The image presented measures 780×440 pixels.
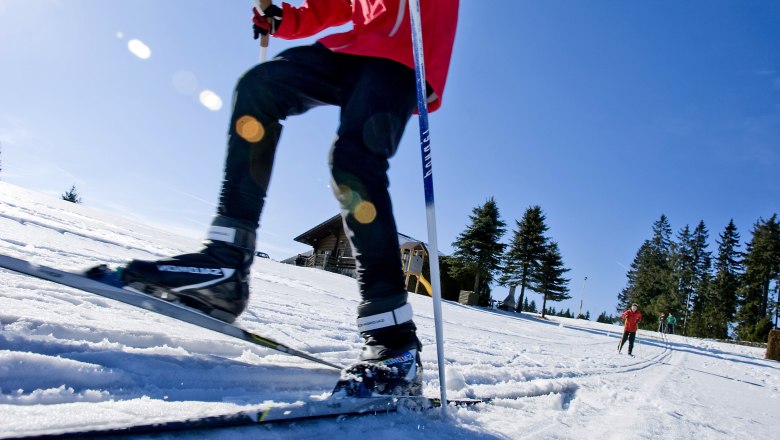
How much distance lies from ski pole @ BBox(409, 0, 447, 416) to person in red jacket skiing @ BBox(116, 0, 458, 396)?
0.10m

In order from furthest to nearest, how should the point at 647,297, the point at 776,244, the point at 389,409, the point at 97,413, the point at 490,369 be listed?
the point at 647,297 → the point at 776,244 → the point at 490,369 → the point at 389,409 → the point at 97,413

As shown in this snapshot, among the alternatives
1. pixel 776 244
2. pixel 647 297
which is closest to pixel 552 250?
pixel 647 297

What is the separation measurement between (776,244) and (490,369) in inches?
2240

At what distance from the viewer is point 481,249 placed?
32250 millimetres

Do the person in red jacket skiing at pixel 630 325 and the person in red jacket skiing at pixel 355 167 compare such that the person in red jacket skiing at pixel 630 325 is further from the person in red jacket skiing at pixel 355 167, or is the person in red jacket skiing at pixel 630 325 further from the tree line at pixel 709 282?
the tree line at pixel 709 282

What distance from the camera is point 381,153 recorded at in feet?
4.50

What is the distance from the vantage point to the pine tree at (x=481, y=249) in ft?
105

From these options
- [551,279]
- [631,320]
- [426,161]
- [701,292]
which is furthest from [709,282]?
[426,161]

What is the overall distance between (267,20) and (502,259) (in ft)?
109

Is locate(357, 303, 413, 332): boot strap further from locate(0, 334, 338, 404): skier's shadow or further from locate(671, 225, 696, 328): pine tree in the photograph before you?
locate(671, 225, 696, 328): pine tree

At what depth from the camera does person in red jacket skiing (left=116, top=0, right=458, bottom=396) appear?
126cm

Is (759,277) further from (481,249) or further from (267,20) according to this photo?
(267,20)

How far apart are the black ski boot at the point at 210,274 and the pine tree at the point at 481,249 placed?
102 ft

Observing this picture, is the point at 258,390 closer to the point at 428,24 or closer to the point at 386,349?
the point at 386,349
